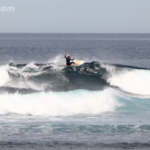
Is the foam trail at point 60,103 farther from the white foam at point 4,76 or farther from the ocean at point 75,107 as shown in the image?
the white foam at point 4,76

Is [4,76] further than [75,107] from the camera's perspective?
Yes

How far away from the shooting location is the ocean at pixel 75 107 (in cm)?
1616

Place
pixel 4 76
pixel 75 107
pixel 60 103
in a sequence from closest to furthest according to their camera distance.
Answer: pixel 75 107 < pixel 60 103 < pixel 4 76

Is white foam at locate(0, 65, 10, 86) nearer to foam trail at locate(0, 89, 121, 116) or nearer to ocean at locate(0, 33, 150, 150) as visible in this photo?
ocean at locate(0, 33, 150, 150)

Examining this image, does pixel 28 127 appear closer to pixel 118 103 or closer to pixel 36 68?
pixel 118 103

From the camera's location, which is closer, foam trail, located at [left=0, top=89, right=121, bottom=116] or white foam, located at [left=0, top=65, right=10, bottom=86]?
foam trail, located at [left=0, top=89, right=121, bottom=116]

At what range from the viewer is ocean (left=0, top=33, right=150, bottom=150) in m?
16.2

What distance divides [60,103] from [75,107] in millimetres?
1108

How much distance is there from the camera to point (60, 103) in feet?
77.1

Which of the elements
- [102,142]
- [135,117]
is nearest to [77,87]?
[135,117]

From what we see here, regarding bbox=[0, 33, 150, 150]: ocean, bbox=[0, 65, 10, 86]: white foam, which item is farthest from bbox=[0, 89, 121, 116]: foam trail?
bbox=[0, 65, 10, 86]: white foam

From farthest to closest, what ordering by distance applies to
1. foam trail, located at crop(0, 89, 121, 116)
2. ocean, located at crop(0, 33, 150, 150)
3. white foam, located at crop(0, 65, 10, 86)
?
white foam, located at crop(0, 65, 10, 86), foam trail, located at crop(0, 89, 121, 116), ocean, located at crop(0, 33, 150, 150)

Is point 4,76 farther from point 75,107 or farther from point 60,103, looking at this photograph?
point 75,107

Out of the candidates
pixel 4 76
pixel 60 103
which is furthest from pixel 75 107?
pixel 4 76
